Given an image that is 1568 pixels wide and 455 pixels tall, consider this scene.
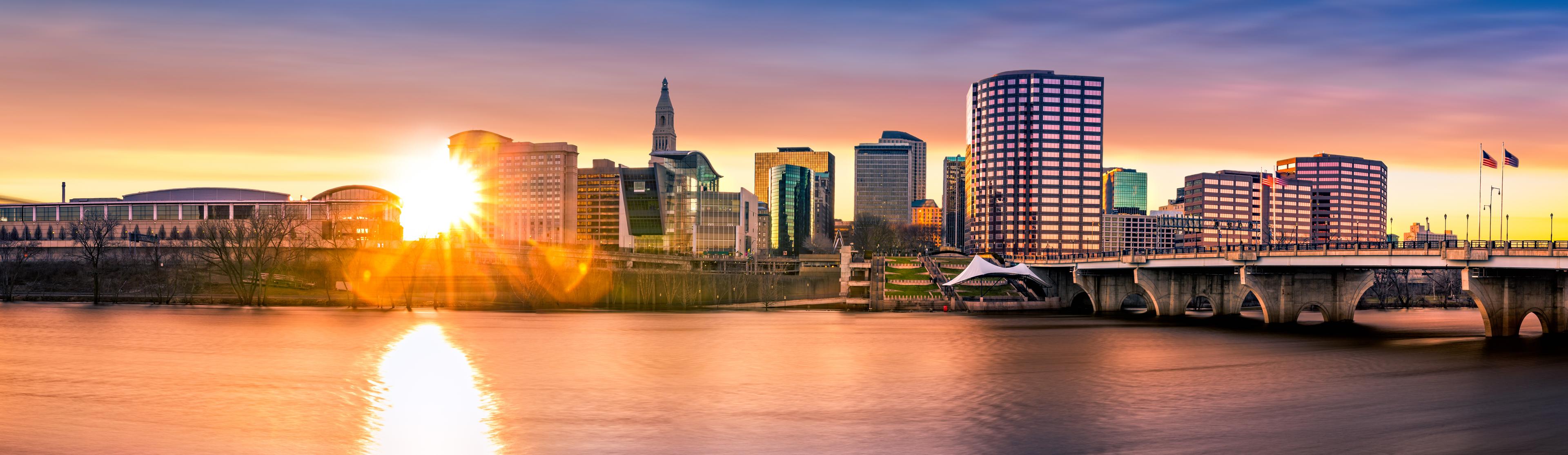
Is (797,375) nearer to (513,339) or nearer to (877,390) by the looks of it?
(877,390)

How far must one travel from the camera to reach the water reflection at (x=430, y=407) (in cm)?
4403

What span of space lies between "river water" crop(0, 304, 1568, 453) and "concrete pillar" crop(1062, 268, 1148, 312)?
4367cm

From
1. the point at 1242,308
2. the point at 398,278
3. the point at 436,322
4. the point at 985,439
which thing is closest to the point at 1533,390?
the point at 985,439

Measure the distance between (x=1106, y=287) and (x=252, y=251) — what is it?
124 metres

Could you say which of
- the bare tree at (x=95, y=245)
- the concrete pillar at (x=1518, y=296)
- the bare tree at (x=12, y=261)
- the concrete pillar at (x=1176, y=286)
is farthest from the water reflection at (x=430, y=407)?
the bare tree at (x=12, y=261)

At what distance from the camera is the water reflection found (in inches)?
1734

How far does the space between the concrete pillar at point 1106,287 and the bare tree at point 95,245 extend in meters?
135

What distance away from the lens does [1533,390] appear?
192 feet

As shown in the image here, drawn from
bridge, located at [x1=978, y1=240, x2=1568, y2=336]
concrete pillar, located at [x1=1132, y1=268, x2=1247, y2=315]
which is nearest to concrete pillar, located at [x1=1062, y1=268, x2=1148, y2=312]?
bridge, located at [x1=978, y1=240, x2=1568, y2=336]

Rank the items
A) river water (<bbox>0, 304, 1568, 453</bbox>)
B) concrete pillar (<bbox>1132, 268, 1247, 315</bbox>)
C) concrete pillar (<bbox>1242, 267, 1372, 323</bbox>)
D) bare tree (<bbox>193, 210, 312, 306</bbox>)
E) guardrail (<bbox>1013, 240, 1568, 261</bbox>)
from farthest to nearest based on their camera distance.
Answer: bare tree (<bbox>193, 210, 312, 306</bbox>)
concrete pillar (<bbox>1132, 268, 1247, 315</bbox>)
concrete pillar (<bbox>1242, 267, 1372, 323</bbox>)
guardrail (<bbox>1013, 240, 1568, 261</bbox>)
river water (<bbox>0, 304, 1568, 453</bbox>)

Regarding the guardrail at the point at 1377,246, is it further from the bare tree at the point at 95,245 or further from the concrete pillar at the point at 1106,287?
the bare tree at the point at 95,245

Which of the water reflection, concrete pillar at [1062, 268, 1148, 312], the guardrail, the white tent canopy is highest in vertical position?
the guardrail

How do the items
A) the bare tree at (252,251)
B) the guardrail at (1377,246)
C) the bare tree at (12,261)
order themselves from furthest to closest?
the bare tree at (12,261)
the bare tree at (252,251)
the guardrail at (1377,246)

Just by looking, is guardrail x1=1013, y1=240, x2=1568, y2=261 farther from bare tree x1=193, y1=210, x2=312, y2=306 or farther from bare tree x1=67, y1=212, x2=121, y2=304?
bare tree x1=67, y1=212, x2=121, y2=304
